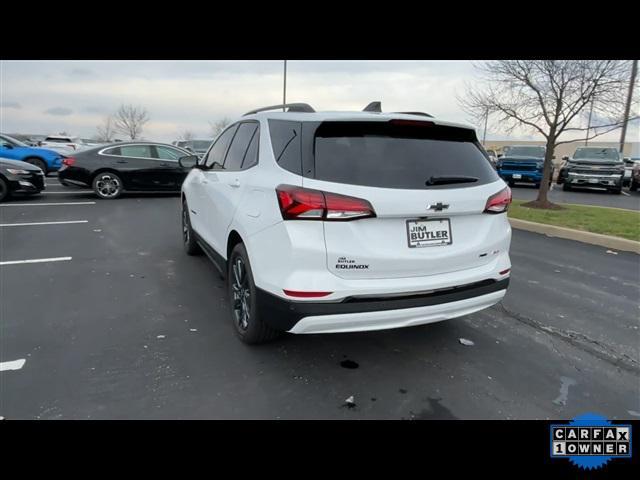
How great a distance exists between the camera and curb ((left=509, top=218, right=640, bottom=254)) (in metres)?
6.50

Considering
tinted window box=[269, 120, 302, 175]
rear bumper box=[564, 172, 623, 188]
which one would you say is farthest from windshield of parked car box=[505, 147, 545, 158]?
tinted window box=[269, 120, 302, 175]

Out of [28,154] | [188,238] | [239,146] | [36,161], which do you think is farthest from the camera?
[36,161]

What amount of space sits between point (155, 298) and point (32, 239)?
11.9ft

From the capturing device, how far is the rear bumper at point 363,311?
248cm

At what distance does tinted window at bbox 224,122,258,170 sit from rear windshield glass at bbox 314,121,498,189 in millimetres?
1092

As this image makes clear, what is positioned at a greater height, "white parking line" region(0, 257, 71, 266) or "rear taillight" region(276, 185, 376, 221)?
"rear taillight" region(276, 185, 376, 221)

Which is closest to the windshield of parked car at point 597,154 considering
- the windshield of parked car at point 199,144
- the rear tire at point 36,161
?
the windshield of parked car at point 199,144

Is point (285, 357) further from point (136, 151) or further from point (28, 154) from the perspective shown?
point (28, 154)

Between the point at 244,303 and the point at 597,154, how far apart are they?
713 inches

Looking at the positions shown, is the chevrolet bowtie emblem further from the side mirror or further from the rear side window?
the rear side window

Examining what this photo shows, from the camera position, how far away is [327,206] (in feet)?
7.86

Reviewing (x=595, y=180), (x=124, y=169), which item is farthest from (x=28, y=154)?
(x=595, y=180)
